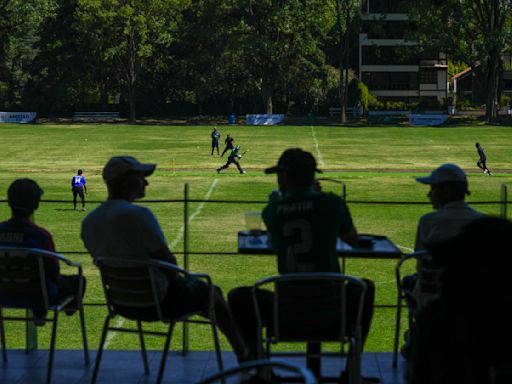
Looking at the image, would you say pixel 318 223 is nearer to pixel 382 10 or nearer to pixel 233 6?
pixel 233 6

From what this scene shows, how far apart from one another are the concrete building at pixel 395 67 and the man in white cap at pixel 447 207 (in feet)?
348

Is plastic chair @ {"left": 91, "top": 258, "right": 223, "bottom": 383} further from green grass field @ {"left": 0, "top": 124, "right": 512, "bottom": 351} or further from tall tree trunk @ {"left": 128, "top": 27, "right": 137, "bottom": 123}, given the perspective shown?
tall tree trunk @ {"left": 128, "top": 27, "right": 137, "bottom": 123}

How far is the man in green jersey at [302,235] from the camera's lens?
6.23m

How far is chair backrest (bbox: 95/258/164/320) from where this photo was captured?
639 cm

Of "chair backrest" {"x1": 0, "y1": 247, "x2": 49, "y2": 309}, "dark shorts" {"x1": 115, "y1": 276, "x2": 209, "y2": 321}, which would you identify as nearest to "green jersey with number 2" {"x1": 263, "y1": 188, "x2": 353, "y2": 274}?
"dark shorts" {"x1": 115, "y1": 276, "x2": 209, "y2": 321}

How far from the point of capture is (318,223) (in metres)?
6.23

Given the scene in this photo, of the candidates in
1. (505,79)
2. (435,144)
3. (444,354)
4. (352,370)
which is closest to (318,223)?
(352,370)

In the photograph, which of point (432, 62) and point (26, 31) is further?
point (432, 62)

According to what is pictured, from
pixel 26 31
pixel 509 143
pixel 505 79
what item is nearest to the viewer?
pixel 509 143

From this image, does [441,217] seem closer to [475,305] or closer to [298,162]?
[298,162]

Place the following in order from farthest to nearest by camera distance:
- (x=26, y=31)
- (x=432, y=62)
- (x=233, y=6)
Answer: (x=432, y=62) → (x=26, y=31) → (x=233, y=6)

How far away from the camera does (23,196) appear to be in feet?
23.2

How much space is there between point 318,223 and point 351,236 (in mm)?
427

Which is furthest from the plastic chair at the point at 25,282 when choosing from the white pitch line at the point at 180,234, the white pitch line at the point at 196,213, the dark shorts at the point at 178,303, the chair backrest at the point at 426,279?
the white pitch line at the point at 196,213
